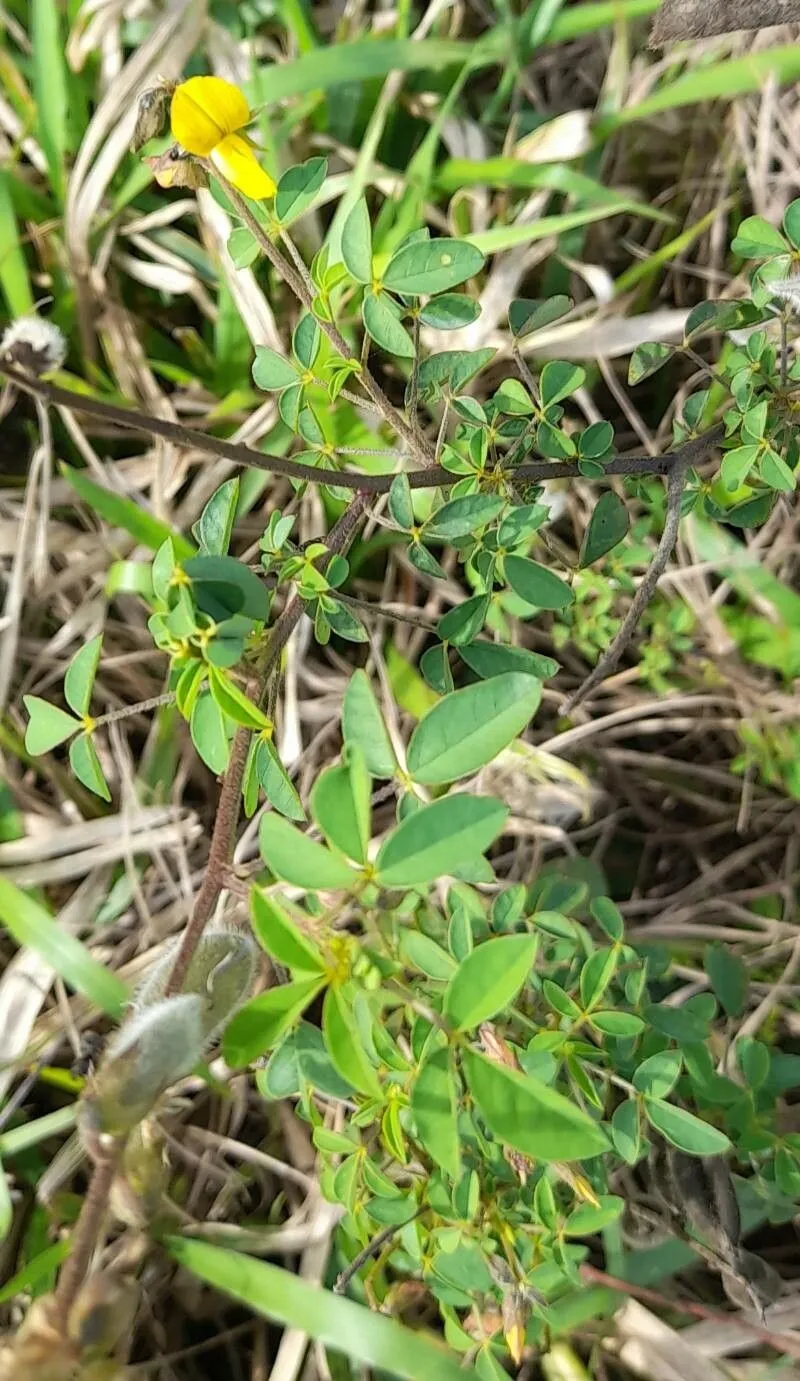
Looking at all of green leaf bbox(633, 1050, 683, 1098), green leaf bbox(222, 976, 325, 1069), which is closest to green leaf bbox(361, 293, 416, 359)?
green leaf bbox(222, 976, 325, 1069)

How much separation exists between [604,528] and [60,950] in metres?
0.76

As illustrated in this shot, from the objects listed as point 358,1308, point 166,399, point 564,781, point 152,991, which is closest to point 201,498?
point 166,399

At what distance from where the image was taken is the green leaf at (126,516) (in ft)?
4.24

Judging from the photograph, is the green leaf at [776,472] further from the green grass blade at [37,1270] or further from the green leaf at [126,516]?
the green grass blade at [37,1270]

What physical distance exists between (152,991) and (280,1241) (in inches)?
17.1

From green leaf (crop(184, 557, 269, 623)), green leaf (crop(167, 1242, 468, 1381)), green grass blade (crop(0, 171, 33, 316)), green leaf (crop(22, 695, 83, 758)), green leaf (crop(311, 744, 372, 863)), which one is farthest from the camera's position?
green grass blade (crop(0, 171, 33, 316))

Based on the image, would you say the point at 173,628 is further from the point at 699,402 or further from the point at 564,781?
the point at 564,781

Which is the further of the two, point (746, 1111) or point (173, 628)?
point (746, 1111)

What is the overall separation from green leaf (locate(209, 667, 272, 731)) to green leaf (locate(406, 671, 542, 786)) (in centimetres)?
10

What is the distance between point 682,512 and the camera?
91 cm

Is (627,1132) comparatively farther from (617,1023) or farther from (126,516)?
(126,516)

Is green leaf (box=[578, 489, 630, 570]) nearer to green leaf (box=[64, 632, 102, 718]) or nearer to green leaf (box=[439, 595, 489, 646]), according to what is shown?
green leaf (box=[439, 595, 489, 646])

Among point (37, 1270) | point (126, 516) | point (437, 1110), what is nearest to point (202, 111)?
point (437, 1110)

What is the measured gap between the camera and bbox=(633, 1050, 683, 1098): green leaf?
30.7 inches
